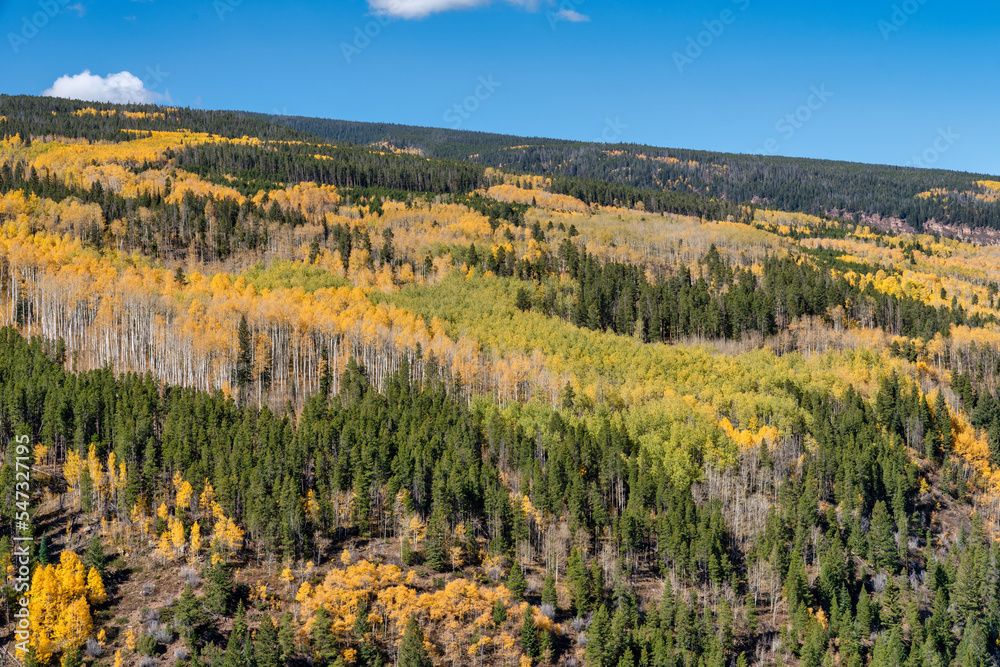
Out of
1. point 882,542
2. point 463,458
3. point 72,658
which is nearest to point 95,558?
point 72,658

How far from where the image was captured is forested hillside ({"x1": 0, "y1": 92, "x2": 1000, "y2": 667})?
66938mm

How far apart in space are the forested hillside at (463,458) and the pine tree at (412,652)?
310 millimetres

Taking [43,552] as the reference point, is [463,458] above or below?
above

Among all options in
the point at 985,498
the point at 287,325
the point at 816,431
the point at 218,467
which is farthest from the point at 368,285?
the point at 985,498

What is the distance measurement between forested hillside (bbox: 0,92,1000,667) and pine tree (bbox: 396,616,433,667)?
1.02 feet

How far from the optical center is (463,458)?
295 ft

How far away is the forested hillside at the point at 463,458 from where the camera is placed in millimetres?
66938

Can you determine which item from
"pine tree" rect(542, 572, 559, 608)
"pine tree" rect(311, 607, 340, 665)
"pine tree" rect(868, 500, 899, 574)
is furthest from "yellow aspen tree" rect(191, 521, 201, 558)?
"pine tree" rect(868, 500, 899, 574)

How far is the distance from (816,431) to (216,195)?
148 m

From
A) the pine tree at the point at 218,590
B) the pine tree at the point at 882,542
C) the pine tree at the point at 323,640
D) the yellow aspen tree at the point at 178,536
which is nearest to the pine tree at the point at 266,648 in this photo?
the pine tree at the point at 323,640

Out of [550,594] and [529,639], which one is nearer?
[529,639]

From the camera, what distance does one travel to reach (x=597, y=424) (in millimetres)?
101688

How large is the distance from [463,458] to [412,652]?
31300mm

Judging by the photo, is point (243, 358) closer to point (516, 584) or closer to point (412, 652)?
point (516, 584)
